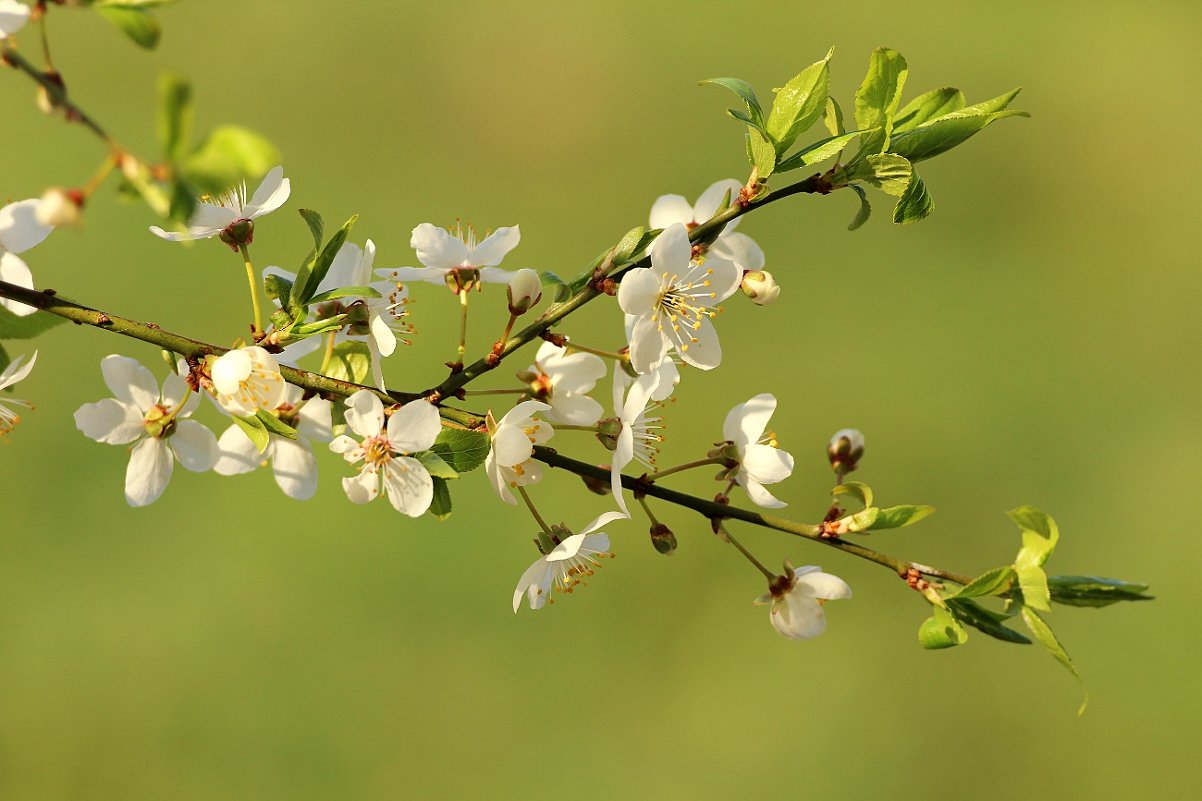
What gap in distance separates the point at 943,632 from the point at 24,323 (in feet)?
1.69

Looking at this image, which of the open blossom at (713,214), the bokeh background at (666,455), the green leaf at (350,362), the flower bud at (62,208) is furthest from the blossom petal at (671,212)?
the bokeh background at (666,455)

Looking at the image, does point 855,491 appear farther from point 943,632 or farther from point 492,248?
point 492,248

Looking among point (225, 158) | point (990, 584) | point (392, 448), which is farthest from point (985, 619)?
point (225, 158)

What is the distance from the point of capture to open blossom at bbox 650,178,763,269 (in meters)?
0.76

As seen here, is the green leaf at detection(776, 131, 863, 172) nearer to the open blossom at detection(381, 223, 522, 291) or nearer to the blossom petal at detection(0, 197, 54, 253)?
the open blossom at detection(381, 223, 522, 291)

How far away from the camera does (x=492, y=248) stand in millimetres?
736

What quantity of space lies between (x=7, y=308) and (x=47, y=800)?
100 inches

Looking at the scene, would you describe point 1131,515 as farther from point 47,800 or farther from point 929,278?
point 47,800

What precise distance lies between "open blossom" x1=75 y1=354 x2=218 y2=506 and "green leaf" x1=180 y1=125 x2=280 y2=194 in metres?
0.32

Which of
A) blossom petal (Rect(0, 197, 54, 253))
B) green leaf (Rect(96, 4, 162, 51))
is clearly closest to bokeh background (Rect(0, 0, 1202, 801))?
blossom petal (Rect(0, 197, 54, 253))

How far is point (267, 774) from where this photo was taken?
2.70 m

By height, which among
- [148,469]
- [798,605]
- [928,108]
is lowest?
Result: [798,605]

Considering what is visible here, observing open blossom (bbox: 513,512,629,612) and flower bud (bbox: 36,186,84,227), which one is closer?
flower bud (bbox: 36,186,84,227)

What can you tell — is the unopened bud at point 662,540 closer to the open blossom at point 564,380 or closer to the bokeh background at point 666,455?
the open blossom at point 564,380
